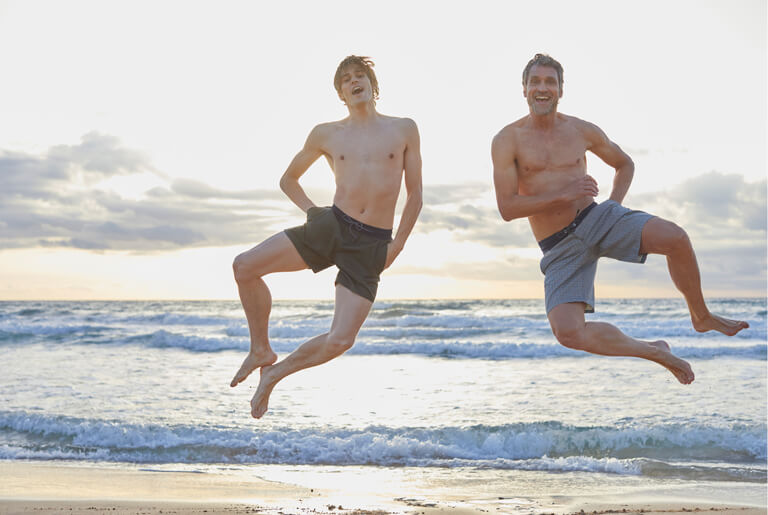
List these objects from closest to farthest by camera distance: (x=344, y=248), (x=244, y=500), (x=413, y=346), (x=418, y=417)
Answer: (x=344, y=248), (x=244, y=500), (x=418, y=417), (x=413, y=346)

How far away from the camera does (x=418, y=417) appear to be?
14008 mm

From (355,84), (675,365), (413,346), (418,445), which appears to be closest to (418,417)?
(418,445)

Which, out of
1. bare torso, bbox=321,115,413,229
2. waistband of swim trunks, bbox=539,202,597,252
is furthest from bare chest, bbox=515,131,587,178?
bare torso, bbox=321,115,413,229

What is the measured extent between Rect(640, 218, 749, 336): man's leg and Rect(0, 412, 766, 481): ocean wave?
5918 millimetres

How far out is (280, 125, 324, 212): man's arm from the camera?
245 inches

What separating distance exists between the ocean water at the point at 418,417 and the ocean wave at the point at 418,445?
0.09 feet

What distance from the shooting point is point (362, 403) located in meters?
15.2

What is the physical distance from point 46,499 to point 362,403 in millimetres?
6855

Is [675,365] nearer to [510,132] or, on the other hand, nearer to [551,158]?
[551,158]

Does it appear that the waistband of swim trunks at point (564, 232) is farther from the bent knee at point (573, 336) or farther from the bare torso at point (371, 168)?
the bare torso at point (371, 168)

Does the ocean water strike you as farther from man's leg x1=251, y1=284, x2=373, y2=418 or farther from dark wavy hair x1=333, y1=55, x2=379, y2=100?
dark wavy hair x1=333, y1=55, x2=379, y2=100

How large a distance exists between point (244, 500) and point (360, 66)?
542cm

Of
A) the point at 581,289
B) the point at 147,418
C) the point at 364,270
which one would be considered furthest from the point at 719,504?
the point at 147,418

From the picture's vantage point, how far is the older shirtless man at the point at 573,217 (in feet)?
19.0
